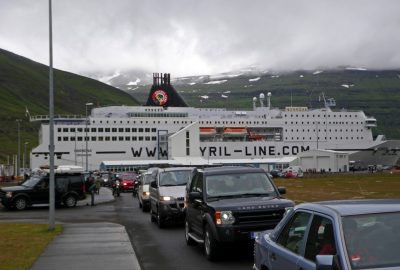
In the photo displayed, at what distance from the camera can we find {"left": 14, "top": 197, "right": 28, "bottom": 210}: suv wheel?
28.6 meters

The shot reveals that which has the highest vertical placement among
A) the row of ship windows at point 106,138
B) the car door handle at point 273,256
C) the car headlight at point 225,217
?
the row of ship windows at point 106,138

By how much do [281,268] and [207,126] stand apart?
9709 cm

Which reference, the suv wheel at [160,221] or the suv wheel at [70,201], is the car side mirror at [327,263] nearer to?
the suv wheel at [160,221]

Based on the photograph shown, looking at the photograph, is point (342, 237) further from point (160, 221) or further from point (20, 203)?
point (20, 203)

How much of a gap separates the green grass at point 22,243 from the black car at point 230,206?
11.1 ft

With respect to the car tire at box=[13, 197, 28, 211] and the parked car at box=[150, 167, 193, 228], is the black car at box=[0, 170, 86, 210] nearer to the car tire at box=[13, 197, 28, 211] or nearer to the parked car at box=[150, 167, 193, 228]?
the car tire at box=[13, 197, 28, 211]

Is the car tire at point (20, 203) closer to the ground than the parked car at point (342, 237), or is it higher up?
closer to the ground

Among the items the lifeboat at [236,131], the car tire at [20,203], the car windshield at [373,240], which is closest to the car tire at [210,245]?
the car windshield at [373,240]

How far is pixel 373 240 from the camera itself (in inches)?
196

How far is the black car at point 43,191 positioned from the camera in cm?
2852

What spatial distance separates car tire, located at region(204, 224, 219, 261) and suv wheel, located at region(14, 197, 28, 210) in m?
19.3

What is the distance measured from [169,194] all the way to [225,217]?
23.6 feet

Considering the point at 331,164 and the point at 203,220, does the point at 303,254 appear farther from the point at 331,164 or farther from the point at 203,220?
the point at 331,164

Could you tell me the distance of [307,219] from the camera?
5.94 meters
